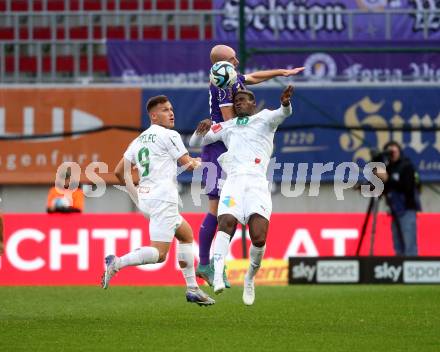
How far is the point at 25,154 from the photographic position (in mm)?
23031

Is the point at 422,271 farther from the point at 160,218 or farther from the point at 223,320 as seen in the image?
the point at 160,218

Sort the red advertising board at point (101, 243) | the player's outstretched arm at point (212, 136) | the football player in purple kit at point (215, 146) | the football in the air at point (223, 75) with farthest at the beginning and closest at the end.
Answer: the red advertising board at point (101, 243), the football player in purple kit at point (215, 146), the football in the air at point (223, 75), the player's outstretched arm at point (212, 136)

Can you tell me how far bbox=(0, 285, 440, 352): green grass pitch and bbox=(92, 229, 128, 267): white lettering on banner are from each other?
1960 millimetres

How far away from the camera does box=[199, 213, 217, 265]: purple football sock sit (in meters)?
12.7

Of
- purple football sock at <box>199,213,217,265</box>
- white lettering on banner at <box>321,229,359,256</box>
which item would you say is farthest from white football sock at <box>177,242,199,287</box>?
white lettering on banner at <box>321,229,359,256</box>

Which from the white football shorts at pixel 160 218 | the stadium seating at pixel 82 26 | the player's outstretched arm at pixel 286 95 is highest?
the stadium seating at pixel 82 26

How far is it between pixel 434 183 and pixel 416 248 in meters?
5.59

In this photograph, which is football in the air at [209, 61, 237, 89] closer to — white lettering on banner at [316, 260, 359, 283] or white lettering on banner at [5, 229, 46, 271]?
white lettering on banner at [316, 260, 359, 283]

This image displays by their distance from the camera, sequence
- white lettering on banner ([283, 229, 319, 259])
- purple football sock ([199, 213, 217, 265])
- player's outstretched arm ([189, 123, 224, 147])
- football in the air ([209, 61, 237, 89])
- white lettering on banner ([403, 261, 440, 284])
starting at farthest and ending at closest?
white lettering on banner ([283, 229, 319, 259])
white lettering on banner ([403, 261, 440, 284])
purple football sock ([199, 213, 217, 265])
football in the air ([209, 61, 237, 89])
player's outstretched arm ([189, 123, 224, 147])

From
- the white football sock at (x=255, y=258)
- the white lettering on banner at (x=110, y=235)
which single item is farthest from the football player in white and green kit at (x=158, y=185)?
the white lettering on banner at (x=110, y=235)

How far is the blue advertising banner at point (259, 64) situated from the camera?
23.0m

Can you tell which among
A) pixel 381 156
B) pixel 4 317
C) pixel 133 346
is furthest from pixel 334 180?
pixel 133 346

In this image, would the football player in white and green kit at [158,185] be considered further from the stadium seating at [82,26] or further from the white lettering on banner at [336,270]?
the stadium seating at [82,26]

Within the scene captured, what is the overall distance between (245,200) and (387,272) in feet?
18.6
